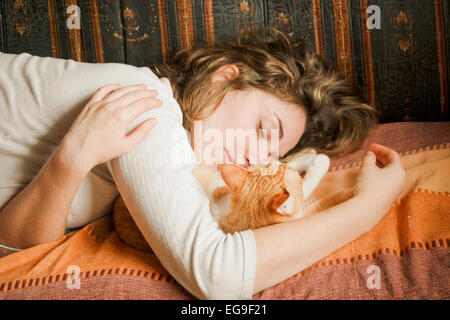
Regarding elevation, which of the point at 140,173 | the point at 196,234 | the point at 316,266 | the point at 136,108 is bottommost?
the point at 316,266

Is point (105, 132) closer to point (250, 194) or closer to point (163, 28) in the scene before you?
point (250, 194)

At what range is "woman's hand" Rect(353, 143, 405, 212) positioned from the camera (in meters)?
0.85

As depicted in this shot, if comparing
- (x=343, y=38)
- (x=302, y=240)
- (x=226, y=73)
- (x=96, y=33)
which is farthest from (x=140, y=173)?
(x=343, y=38)

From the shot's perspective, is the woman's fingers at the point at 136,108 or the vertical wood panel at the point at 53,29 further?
the vertical wood panel at the point at 53,29

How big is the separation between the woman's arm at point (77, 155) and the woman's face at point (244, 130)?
0.24m

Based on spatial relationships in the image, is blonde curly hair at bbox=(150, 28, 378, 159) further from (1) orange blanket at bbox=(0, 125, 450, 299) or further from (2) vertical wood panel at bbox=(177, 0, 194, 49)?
(1) orange blanket at bbox=(0, 125, 450, 299)

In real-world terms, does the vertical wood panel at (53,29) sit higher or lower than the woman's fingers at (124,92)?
higher

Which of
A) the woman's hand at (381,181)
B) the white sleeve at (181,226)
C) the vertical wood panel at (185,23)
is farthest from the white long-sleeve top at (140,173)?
the vertical wood panel at (185,23)

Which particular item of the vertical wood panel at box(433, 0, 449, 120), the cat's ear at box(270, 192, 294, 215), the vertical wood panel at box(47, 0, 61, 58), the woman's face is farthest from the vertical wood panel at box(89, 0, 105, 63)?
the vertical wood panel at box(433, 0, 449, 120)

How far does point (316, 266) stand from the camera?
2.44 ft

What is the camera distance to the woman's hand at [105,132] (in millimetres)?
710

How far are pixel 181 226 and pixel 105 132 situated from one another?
0.23m

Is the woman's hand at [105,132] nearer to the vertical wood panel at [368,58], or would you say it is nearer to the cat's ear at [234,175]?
the cat's ear at [234,175]

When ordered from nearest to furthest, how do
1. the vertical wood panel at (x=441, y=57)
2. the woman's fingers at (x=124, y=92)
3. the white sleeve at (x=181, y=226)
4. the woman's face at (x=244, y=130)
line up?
the white sleeve at (x=181, y=226)
the woman's fingers at (x=124, y=92)
the woman's face at (x=244, y=130)
the vertical wood panel at (x=441, y=57)
